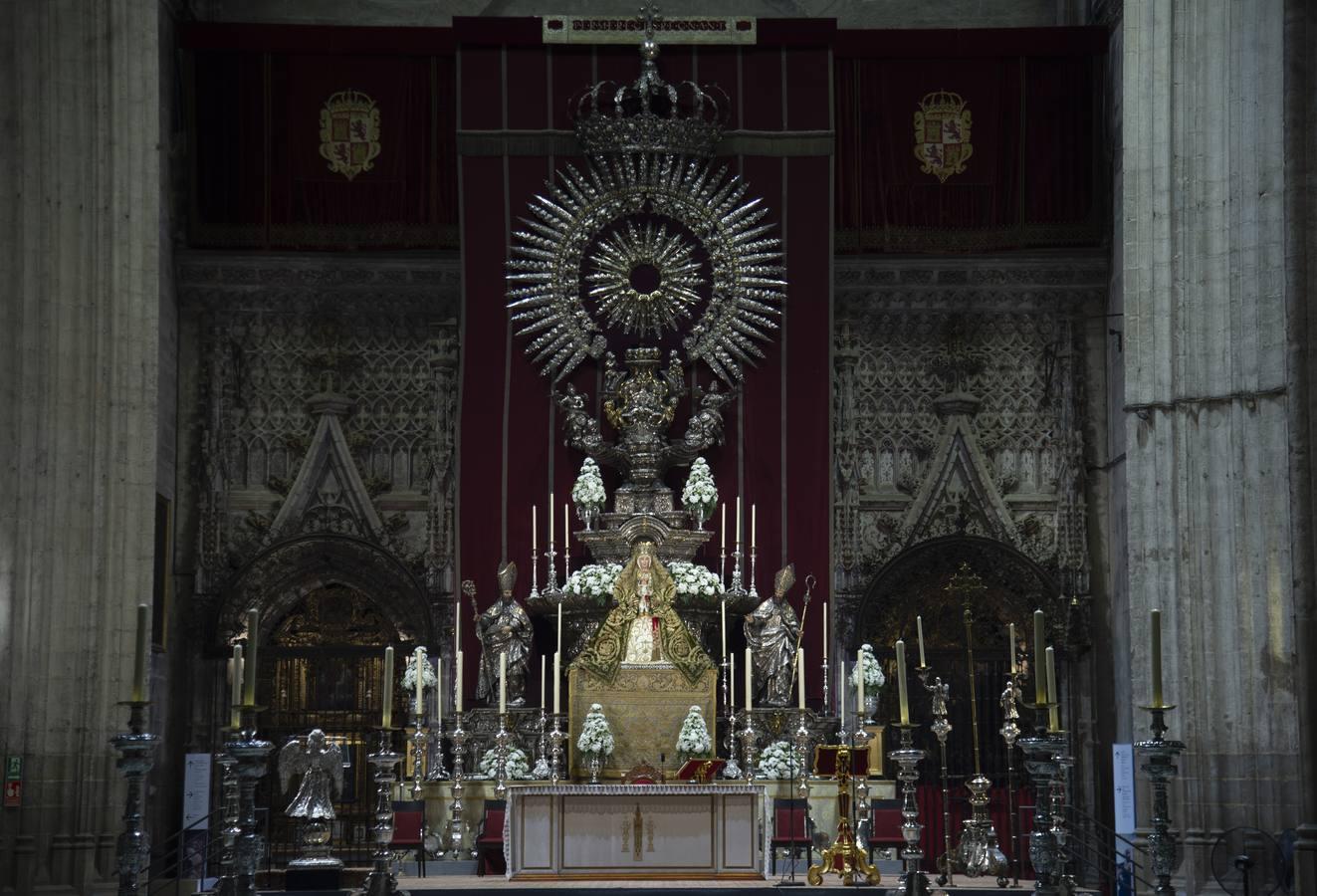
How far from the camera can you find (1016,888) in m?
14.7

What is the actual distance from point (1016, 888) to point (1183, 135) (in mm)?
7350

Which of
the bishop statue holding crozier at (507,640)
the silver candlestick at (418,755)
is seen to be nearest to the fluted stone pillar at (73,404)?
the silver candlestick at (418,755)

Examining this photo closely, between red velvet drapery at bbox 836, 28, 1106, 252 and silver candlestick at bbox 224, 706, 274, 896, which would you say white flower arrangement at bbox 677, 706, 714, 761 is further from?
red velvet drapery at bbox 836, 28, 1106, 252

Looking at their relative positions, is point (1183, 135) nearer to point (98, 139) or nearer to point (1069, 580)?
point (1069, 580)

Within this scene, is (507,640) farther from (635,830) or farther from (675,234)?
(635,830)

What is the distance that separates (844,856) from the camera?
1433 cm

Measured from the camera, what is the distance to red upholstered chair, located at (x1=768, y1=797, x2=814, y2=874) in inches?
663

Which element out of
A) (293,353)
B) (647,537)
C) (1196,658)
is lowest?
(1196,658)

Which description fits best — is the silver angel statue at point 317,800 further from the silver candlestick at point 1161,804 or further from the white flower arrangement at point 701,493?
the silver candlestick at point 1161,804

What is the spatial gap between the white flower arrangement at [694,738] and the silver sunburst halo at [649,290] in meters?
5.60

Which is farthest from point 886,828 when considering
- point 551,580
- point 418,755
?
point 551,580

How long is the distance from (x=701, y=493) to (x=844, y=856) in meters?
6.76

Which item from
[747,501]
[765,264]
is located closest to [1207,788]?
[747,501]

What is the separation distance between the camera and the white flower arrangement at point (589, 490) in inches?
807
